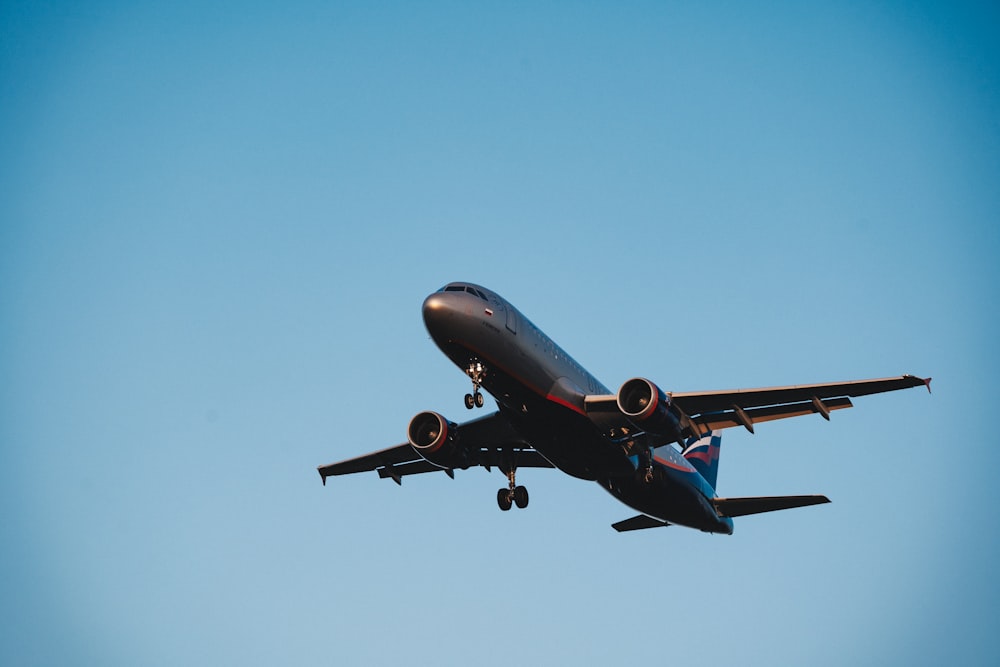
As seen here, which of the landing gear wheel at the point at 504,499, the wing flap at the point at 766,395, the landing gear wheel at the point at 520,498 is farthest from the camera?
the landing gear wheel at the point at 504,499

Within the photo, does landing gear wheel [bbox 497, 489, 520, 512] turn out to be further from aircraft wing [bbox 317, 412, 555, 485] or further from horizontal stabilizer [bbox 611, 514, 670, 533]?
horizontal stabilizer [bbox 611, 514, 670, 533]

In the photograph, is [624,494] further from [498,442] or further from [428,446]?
[428,446]

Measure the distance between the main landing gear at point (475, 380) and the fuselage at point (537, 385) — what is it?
0.11 metres

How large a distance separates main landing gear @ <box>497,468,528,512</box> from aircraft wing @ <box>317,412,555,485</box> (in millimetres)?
1406

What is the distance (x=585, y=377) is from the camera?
35.7 meters

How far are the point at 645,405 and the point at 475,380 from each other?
5356mm

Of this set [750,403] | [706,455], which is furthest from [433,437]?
[706,455]

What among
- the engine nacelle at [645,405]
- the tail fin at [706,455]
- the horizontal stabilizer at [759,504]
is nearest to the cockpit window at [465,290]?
the engine nacelle at [645,405]

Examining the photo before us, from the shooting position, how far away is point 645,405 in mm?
32344

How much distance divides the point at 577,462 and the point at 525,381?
4854 mm

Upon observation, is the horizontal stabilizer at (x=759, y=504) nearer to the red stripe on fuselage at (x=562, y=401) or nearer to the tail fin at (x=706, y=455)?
the tail fin at (x=706, y=455)

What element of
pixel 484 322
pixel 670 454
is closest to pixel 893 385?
pixel 670 454

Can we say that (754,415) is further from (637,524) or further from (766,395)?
(637,524)

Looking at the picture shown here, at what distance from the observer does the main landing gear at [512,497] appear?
124 feet
